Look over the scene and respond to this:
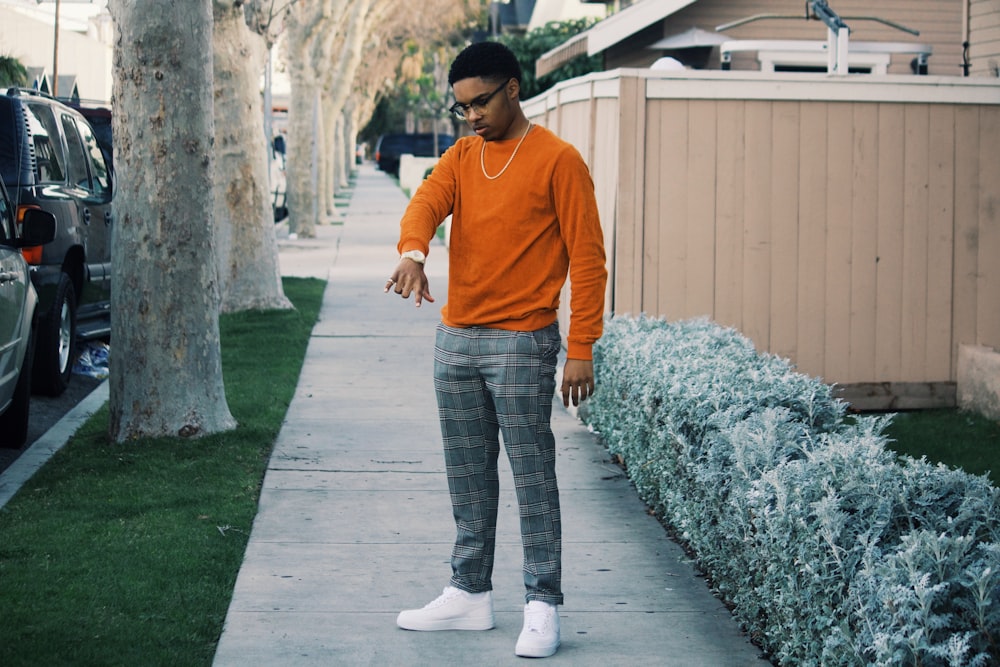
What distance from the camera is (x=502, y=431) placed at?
4477 mm

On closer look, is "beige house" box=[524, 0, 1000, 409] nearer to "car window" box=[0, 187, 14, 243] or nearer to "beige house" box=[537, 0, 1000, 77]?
"car window" box=[0, 187, 14, 243]

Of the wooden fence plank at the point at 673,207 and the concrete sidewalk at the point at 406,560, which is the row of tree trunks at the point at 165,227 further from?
the wooden fence plank at the point at 673,207

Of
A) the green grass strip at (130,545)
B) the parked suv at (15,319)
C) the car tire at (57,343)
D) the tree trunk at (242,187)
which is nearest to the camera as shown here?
the green grass strip at (130,545)

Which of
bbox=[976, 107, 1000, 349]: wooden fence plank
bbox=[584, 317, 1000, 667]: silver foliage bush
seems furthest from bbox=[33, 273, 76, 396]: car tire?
bbox=[976, 107, 1000, 349]: wooden fence plank

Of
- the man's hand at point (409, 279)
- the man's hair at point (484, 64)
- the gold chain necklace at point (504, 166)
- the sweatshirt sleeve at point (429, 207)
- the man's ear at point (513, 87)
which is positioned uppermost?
the man's hair at point (484, 64)

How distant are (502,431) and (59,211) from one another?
6.13 meters

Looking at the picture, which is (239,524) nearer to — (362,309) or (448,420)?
(448,420)

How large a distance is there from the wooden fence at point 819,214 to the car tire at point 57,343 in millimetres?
3669

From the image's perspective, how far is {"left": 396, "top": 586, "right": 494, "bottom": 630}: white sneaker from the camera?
4770mm

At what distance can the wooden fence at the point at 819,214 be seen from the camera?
346 inches

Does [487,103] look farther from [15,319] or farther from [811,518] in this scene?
[15,319]

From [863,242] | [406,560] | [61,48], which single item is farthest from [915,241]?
[61,48]

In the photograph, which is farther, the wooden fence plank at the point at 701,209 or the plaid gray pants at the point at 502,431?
the wooden fence plank at the point at 701,209

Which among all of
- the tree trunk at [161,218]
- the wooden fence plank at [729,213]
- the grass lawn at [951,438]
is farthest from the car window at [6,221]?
the grass lawn at [951,438]
